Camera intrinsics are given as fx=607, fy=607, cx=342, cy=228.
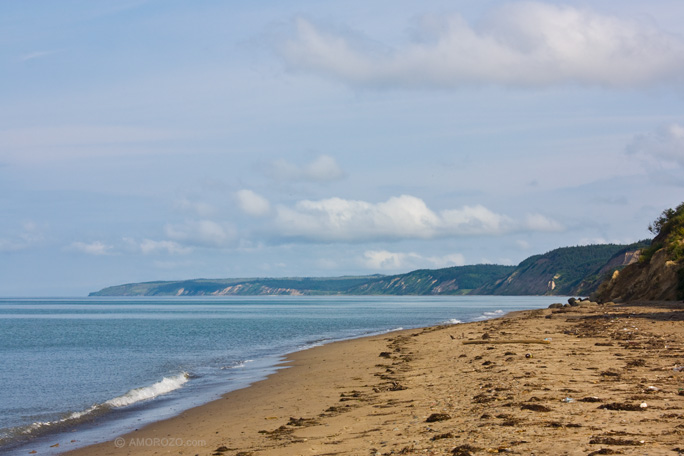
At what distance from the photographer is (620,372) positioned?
→ 1562cm

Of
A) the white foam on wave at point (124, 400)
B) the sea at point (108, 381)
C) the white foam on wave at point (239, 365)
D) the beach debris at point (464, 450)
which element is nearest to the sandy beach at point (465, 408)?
the beach debris at point (464, 450)

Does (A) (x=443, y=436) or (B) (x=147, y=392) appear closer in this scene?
(A) (x=443, y=436)

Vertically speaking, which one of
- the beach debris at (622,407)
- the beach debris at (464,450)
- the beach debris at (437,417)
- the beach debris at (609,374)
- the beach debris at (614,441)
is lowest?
the beach debris at (437,417)

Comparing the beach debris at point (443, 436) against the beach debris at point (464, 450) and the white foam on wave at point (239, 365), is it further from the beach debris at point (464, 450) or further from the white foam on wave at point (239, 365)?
the white foam on wave at point (239, 365)

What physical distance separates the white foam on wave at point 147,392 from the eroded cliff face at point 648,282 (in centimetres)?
3948

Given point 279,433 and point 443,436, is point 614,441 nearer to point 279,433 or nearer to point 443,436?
point 443,436

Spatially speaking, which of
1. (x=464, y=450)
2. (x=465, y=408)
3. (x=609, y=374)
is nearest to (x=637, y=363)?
(x=609, y=374)

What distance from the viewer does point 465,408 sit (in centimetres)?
1277

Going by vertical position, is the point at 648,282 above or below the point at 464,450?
above

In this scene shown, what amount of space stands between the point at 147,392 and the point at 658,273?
154 ft

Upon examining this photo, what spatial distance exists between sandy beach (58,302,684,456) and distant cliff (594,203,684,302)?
89.9 feet

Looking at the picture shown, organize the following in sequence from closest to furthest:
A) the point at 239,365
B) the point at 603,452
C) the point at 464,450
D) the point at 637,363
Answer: the point at 603,452, the point at 464,450, the point at 637,363, the point at 239,365

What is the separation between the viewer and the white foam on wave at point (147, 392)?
2116 centimetres

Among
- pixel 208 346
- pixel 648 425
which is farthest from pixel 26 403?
pixel 208 346
